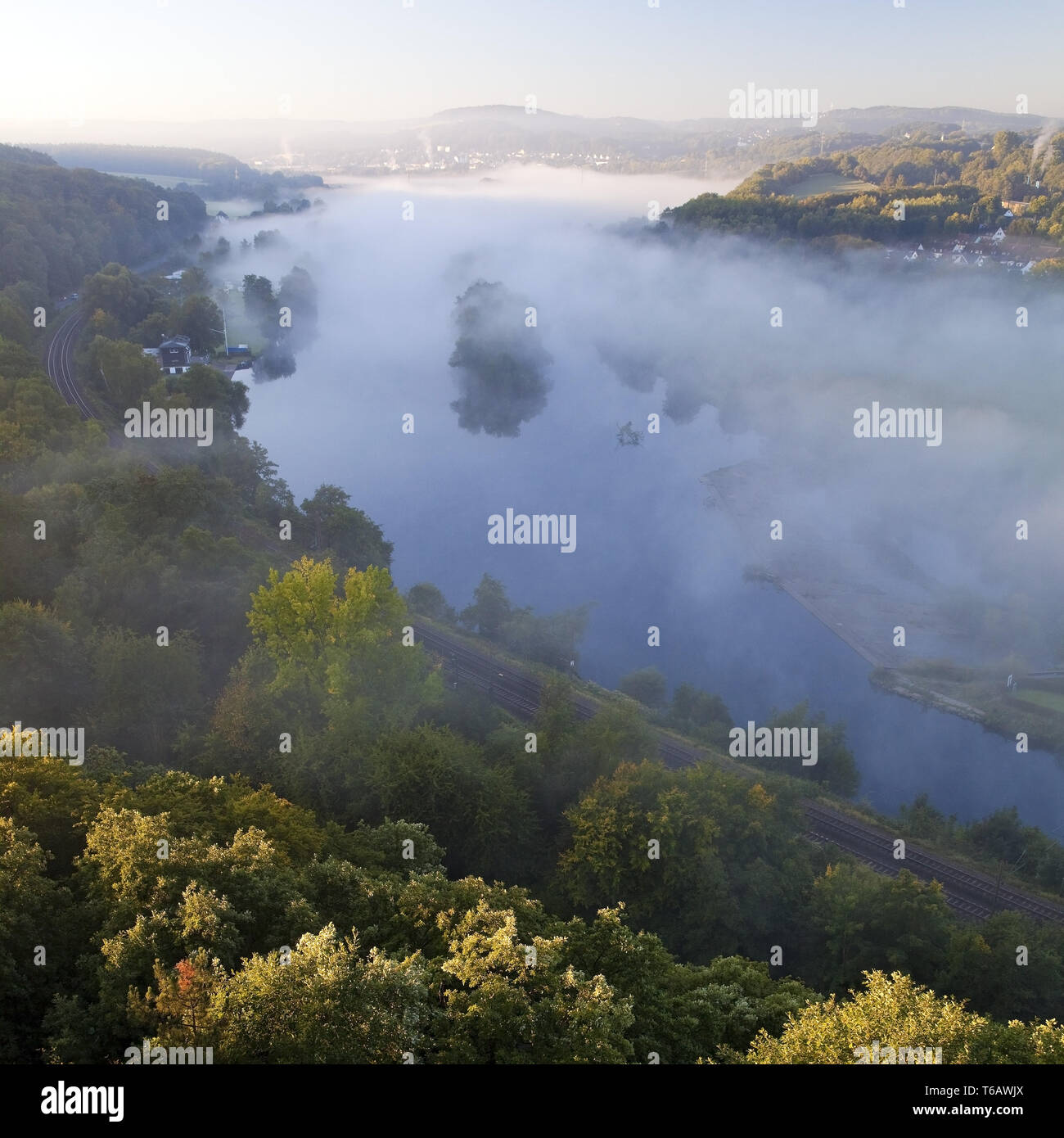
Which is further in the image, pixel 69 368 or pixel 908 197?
pixel 908 197

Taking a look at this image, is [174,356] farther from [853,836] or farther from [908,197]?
[908,197]

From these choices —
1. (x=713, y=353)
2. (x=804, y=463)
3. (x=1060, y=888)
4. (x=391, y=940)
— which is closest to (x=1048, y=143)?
(x=713, y=353)

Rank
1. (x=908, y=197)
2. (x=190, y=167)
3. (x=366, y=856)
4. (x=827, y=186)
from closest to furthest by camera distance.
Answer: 1. (x=366, y=856)
2. (x=908, y=197)
3. (x=827, y=186)
4. (x=190, y=167)

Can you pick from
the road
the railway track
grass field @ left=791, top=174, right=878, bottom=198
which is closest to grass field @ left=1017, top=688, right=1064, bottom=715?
the road

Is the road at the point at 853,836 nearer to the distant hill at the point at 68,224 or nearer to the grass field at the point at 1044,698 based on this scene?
the grass field at the point at 1044,698

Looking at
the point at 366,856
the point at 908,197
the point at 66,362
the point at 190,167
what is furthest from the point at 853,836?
the point at 190,167

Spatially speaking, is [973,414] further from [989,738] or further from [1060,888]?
[1060,888]
